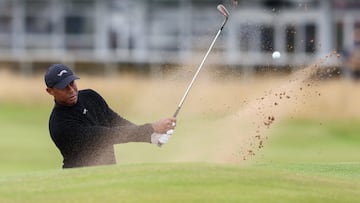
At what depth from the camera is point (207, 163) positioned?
10.2 m

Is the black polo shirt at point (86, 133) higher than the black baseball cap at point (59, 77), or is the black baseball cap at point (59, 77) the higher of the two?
the black baseball cap at point (59, 77)

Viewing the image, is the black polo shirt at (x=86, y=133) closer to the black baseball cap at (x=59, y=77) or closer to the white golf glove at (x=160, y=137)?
the white golf glove at (x=160, y=137)

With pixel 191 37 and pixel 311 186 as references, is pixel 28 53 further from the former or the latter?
pixel 311 186

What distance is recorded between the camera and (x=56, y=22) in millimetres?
47062

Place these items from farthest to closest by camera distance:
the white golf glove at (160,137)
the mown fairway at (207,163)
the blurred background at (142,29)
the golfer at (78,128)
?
the blurred background at (142,29), the golfer at (78,128), the white golf glove at (160,137), the mown fairway at (207,163)

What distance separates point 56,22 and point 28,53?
1.79 meters

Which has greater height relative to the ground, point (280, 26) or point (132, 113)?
point (280, 26)

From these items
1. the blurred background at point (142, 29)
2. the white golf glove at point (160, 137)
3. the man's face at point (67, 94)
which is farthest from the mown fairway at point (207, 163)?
the blurred background at point (142, 29)

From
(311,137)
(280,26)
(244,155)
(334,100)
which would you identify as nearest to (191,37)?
(280,26)

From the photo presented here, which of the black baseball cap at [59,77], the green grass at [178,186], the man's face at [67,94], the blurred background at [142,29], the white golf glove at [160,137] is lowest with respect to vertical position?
the green grass at [178,186]

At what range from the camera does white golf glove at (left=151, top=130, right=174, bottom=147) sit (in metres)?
10.6

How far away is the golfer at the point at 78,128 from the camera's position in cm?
1104

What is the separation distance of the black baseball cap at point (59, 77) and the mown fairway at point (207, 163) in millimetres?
791

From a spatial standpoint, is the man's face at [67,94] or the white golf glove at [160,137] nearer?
the white golf glove at [160,137]
